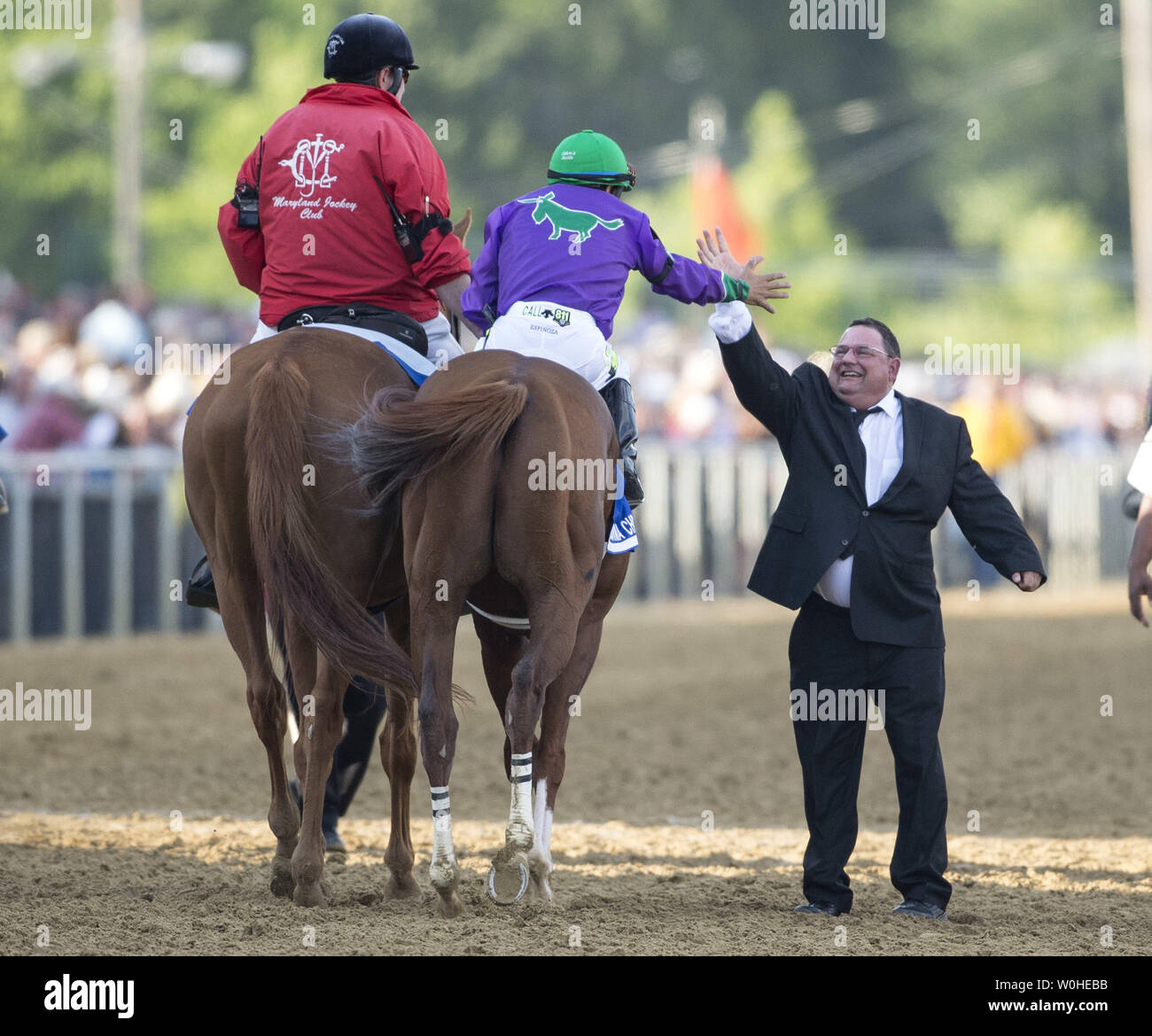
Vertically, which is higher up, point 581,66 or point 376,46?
point 581,66

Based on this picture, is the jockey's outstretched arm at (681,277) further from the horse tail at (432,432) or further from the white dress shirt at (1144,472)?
the white dress shirt at (1144,472)

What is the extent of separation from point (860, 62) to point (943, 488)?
49909 mm

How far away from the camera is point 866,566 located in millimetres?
6215

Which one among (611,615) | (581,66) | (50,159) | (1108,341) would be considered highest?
(581,66)

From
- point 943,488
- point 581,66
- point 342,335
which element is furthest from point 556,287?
point 581,66

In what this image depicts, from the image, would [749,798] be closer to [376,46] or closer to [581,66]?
[376,46]

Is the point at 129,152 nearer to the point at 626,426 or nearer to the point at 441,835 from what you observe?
the point at 626,426

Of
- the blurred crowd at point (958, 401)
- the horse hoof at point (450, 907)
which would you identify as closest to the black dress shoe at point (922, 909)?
the horse hoof at point (450, 907)

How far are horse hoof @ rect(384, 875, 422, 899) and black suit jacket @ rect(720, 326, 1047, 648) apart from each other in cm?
154

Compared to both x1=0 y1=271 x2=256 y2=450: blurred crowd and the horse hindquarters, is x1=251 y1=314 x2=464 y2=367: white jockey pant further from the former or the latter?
x1=0 y1=271 x2=256 y2=450: blurred crowd

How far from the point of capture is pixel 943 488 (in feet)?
20.8

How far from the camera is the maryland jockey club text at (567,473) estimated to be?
5.65 meters

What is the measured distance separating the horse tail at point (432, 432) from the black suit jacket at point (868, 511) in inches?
37.9

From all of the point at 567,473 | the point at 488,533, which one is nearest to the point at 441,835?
the point at 488,533
